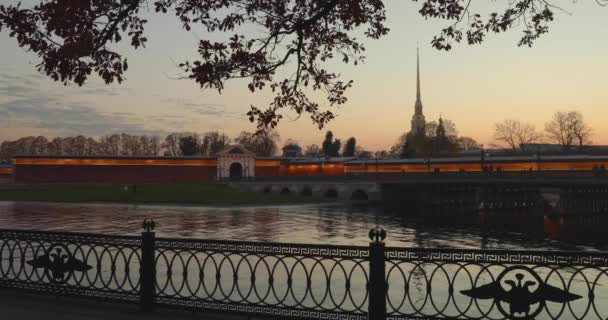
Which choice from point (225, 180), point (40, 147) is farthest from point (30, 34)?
point (40, 147)

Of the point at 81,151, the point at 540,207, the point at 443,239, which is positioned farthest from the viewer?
the point at 81,151

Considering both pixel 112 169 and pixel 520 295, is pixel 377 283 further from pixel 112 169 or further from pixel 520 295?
pixel 112 169

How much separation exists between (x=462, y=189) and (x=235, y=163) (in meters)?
45.7

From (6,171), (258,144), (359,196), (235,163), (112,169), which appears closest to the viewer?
(359,196)

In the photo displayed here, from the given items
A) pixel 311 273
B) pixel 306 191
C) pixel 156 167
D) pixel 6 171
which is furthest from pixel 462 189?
pixel 6 171

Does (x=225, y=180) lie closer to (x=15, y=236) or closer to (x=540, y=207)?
(x=540, y=207)

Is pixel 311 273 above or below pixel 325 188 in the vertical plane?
above

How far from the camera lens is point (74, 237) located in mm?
8953

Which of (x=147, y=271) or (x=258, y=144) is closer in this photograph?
(x=147, y=271)

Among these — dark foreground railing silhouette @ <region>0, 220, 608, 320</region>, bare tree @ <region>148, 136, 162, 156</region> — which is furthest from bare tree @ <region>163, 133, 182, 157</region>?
dark foreground railing silhouette @ <region>0, 220, 608, 320</region>

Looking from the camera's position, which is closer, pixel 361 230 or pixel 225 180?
pixel 361 230

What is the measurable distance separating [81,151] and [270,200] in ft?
390

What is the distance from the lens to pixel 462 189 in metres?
77.2

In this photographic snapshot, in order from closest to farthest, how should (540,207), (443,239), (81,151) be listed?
(443,239) → (540,207) → (81,151)
